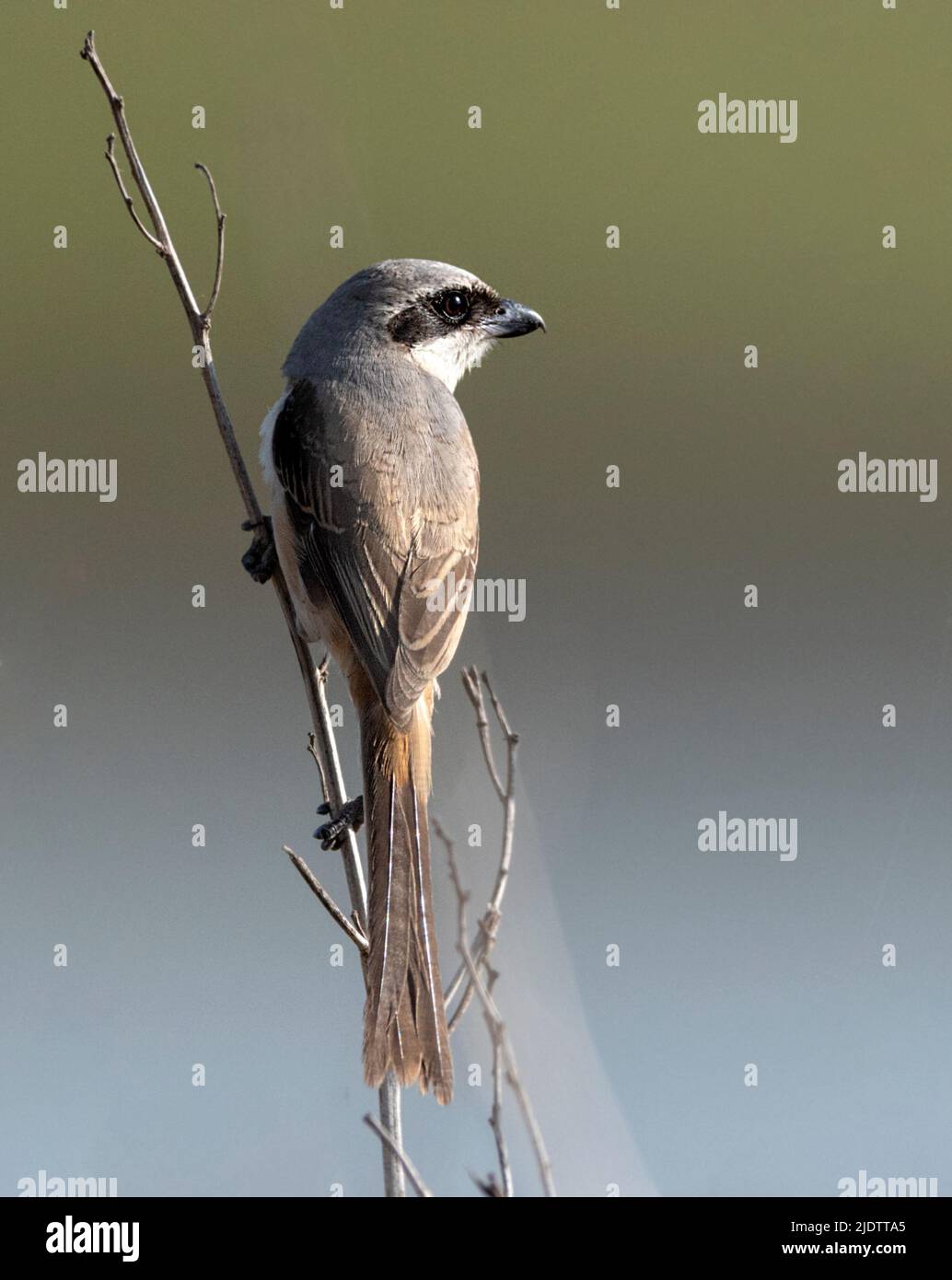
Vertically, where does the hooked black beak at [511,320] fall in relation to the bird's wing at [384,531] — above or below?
above

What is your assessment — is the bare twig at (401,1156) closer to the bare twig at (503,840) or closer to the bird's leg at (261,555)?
the bare twig at (503,840)

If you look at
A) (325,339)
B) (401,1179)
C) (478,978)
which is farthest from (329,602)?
(401,1179)

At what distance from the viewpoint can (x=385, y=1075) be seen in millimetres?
1766

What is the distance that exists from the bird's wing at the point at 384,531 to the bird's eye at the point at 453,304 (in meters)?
0.34

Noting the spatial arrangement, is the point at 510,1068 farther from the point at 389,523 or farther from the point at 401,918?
the point at 389,523

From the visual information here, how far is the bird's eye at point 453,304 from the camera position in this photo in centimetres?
268

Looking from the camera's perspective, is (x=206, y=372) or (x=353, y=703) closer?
(x=206, y=372)

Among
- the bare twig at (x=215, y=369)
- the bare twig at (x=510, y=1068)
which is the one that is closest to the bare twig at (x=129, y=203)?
the bare twig at (x=215, y=369)

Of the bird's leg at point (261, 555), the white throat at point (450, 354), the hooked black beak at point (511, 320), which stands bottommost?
the bird's leg at point (261, 555)

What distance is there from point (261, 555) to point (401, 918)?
82 centimetres

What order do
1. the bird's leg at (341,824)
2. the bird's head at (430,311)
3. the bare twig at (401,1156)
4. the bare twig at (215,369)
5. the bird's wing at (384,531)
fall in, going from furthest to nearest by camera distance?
the bird's head at (430,311)
the bird's wing at (384,531)
the bird's leg at (341,824)
the bare twig at (215,369)
the bare twig at (401,1156)

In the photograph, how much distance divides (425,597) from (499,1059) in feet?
2.92
